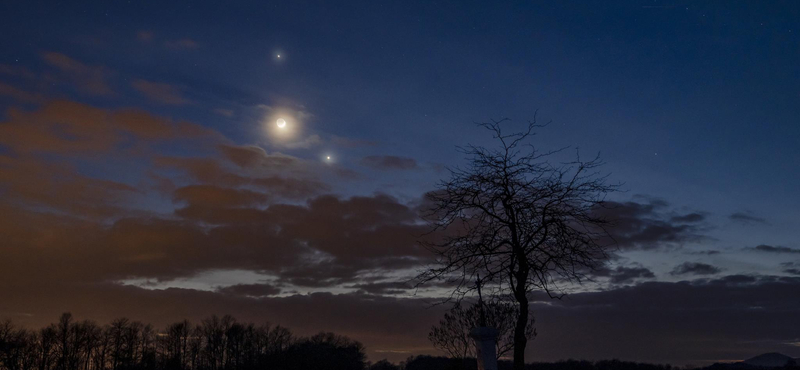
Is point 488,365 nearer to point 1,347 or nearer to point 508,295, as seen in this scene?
point 508,295

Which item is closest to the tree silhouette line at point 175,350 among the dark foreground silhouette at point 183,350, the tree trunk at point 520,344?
the dark foreground silhouette at point 183,350

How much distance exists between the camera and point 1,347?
242 feet

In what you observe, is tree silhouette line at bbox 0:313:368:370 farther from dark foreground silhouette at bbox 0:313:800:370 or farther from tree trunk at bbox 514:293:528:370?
tree trunk at bbox 514:293:528:370

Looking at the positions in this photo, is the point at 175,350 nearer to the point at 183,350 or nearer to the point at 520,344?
the point at 183,350

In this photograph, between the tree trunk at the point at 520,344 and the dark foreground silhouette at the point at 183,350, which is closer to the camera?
the tree trunk at the point at 520,344

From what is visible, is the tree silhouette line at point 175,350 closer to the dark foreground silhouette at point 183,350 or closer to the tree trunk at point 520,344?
the dark foreground silhouette at point 183,350

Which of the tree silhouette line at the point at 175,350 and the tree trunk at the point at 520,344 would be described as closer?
the tree trunk at the point at 520,344

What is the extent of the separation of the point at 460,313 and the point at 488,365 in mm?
20886

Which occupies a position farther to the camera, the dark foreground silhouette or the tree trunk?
the dark foreground silhouette

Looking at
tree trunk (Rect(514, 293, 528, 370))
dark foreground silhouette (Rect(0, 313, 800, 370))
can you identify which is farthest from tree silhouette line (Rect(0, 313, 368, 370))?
tree trunk (Rect(514, 293, 528, 370))

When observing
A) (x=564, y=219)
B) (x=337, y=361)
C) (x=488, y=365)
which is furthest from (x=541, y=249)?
(x=337, y=361)

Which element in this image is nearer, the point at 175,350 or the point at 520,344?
the point at 520,344

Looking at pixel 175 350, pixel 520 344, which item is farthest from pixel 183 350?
pixel 520 344

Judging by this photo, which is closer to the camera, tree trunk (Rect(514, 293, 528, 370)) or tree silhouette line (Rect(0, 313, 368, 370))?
tree trunk (Rect(514, 293, 528, 370))
